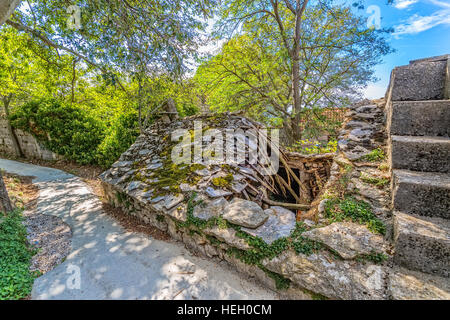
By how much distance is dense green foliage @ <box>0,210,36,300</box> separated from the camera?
1868 mm

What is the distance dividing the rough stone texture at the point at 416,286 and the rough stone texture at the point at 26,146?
11.4 m

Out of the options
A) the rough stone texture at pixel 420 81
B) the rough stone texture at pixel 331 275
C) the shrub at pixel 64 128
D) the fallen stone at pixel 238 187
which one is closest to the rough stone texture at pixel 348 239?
the rough stone texture at pixel 331 275

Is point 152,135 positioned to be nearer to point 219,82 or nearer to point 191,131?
point 191,131

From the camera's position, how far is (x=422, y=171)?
193cm

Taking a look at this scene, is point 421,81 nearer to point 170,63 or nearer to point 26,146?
point 170,63

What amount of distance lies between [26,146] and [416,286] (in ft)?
46.0

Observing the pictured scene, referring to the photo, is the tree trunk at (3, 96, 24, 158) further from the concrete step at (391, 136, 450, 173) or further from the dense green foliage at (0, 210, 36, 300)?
the concrete step at (391, 136, 450, 173)

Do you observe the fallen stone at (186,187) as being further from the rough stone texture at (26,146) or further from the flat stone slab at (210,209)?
the rough stone texture at (26,146)

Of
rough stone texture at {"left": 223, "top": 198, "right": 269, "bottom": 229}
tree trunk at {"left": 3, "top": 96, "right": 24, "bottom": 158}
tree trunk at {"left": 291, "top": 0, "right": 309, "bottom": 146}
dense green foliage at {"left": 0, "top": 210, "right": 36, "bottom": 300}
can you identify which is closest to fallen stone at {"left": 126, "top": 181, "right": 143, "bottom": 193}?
dense green foliage at {"left": 0, "top": 210, "right": 36, "bottom": 300}

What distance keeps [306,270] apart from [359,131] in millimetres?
2662

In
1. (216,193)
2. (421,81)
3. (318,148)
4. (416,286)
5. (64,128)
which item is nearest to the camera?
(416,286)

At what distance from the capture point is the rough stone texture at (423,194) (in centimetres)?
160

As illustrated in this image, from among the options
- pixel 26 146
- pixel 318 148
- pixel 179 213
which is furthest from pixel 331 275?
pixel 26 146
